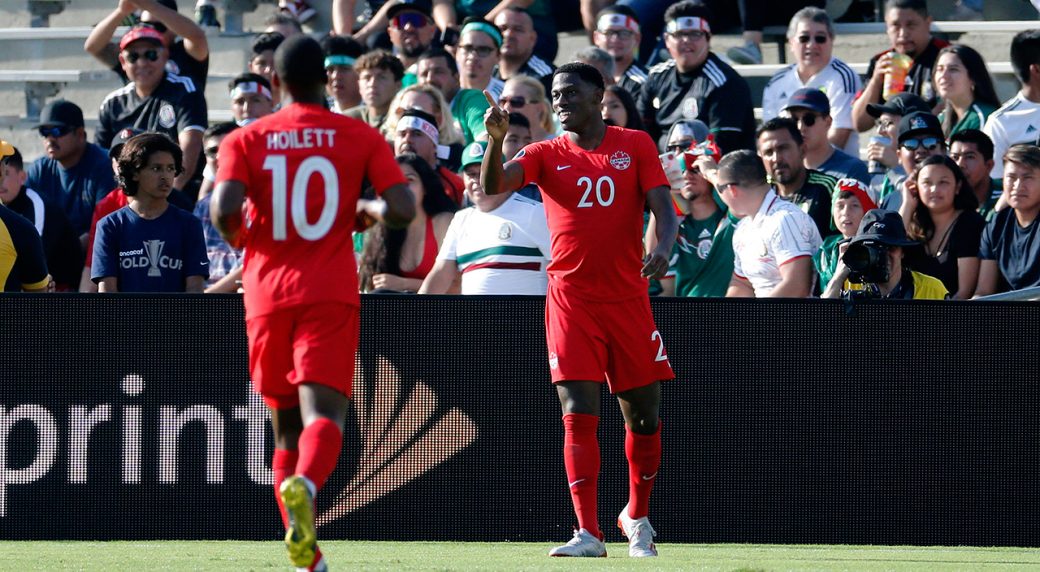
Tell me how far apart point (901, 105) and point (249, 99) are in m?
4.74

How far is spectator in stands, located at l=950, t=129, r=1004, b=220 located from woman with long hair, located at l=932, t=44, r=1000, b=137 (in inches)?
29.5

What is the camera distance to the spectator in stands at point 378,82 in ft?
38.4

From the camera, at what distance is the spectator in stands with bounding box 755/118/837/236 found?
9.71m

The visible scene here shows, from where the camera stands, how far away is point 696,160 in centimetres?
1006

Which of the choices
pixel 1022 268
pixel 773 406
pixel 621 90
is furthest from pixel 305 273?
pixel 621 90

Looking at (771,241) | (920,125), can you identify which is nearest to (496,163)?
(771,241)

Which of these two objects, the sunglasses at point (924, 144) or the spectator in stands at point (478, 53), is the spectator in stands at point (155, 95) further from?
the sunglasses at point (924, 144)

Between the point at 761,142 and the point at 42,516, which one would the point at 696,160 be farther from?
the point at 42,516

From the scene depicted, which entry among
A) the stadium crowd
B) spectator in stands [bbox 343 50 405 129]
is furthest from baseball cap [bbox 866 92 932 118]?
spectator in stands [bbox 343 50 405 129]

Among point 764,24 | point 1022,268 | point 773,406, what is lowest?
point 773,406

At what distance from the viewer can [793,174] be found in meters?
9.81

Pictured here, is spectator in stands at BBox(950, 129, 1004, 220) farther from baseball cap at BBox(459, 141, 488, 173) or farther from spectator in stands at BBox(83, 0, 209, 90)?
spectator in stands at BBox(83, 0, 209, 90)

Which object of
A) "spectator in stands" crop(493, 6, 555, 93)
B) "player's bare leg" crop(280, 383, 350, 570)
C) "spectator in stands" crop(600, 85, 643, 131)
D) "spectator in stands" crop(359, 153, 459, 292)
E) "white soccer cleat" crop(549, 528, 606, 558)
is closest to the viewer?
"player's bare leg" crop(280, 383, 350, 570)

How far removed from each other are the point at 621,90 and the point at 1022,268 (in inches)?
123
